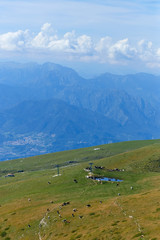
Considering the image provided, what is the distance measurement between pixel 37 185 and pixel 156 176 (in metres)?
48.9

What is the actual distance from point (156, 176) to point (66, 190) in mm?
34392

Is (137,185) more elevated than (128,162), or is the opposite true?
(128,162)

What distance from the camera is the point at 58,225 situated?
72.4 m

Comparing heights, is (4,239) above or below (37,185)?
below

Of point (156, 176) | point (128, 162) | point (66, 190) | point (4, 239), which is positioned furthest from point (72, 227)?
point (128, 162)

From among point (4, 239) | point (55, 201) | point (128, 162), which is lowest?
point (4, 239)

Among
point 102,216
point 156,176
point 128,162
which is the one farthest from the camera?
point 128,162

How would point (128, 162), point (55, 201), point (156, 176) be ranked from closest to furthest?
point (55, 201)
point (156, 176)
point (128, 162)

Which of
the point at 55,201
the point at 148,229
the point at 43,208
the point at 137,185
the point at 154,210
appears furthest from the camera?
the point at 137,185

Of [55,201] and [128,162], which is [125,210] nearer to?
[55,201]

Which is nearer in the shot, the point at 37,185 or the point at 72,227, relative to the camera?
the point at 72,227

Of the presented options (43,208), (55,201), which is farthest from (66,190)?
(43,208)

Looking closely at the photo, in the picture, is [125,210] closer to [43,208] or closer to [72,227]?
[72,227]

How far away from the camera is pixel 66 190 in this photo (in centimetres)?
10788
